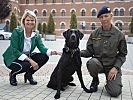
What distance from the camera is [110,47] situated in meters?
5.86

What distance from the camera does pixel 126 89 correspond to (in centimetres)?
631

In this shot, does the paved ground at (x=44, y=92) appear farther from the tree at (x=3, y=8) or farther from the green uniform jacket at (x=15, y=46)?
the tree at (x=3, y=8)

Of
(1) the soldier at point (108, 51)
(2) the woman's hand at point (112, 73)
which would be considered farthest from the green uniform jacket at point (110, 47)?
(2) the woman's hand at point (112, 73)

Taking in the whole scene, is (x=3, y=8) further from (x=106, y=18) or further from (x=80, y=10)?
(x=106, y=18)

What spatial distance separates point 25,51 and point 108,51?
6.64ft

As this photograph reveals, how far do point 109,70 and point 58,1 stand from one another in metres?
57.9

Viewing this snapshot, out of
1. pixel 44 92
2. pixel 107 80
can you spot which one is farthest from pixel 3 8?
pixel 107 80

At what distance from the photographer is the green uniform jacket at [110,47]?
19.2 ft

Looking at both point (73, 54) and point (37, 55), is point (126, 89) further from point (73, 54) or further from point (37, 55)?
point (37, 55)

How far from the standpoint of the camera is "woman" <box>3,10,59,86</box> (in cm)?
630

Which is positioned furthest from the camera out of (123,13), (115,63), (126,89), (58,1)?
(58,1)

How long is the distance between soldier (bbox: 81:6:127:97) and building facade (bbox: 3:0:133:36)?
51.6 meters

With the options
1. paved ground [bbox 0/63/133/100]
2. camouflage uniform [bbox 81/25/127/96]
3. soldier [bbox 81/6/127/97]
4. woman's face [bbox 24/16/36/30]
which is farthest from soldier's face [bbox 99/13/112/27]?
woman's face [bbox 24/16/36/30]

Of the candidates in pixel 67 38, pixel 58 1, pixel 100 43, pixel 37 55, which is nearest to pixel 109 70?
pixel 100 43
